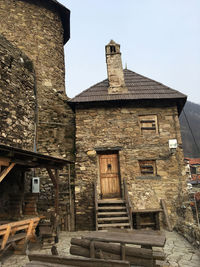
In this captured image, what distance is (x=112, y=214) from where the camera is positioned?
282 inches

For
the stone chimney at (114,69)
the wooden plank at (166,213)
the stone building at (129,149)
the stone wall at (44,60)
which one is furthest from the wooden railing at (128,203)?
the stone chimney at (114,69)

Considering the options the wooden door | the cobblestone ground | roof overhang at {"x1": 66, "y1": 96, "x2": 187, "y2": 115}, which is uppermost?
roof overhang at {"x1": 66, "y1": 96, "x2": 187, "y2": 115}

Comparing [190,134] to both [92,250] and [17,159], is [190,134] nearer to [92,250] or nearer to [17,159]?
[17,159]

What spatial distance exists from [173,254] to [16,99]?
7.48 m

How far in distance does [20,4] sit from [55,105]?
599 centimetres

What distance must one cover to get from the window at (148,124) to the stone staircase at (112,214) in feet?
10.6

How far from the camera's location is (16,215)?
618 cm

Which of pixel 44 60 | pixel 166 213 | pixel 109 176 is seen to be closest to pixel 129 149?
pixel 109 176

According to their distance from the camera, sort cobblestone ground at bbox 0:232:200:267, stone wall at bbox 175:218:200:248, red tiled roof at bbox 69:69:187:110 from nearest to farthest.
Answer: cobblestone ground at bbox 0:232:200:267
stone wall at bbox 175:218:200:248
red tiled roof at bbox 69:69:187:110

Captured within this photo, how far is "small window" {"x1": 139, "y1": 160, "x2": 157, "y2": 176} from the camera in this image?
8273 millimetres

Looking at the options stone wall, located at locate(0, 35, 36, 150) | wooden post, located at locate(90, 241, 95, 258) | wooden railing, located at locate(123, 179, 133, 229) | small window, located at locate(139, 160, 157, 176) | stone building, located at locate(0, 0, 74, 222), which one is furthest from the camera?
stone building, located at locate(0, 0, 74, 222)

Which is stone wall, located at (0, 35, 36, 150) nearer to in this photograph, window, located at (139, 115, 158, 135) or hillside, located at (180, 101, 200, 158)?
window, located at (139, 115, 158, 135)

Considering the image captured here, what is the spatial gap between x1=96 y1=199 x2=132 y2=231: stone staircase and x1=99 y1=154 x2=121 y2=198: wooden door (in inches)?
20.0

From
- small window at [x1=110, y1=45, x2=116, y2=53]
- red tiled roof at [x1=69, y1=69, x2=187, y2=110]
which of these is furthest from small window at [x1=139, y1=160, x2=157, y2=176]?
small window at [x1=110, y1=45, x2=116, y2=53]
